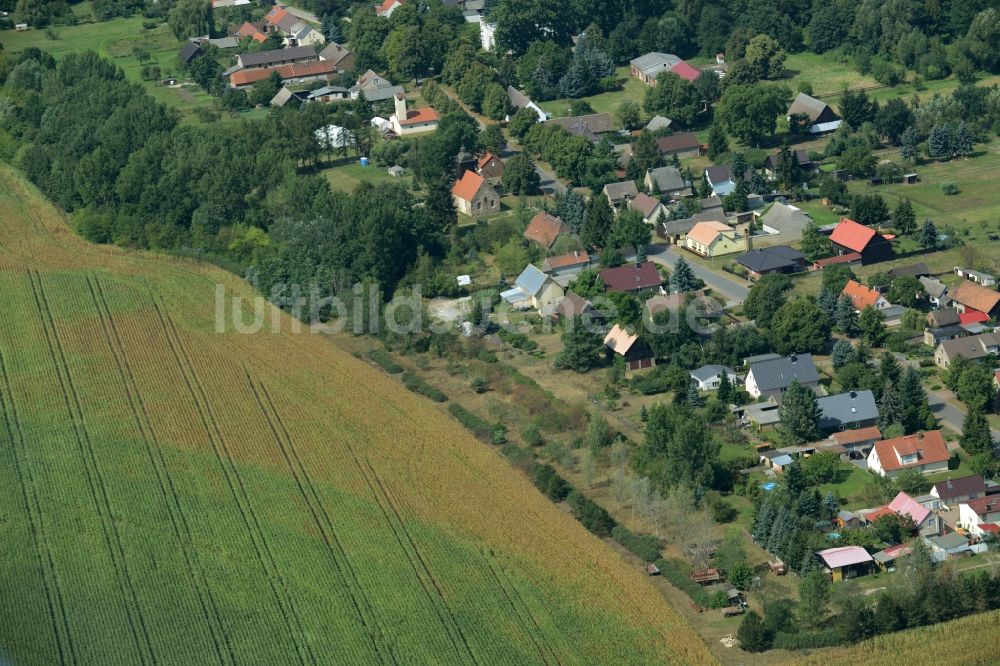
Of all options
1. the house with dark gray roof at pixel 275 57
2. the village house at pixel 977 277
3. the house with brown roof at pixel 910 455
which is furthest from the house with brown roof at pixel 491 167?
the house with brown roof at pixel 910 455

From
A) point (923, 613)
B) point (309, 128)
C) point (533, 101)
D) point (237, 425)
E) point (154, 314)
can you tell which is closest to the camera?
point (923, 613)

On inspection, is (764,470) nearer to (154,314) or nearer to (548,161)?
(154,314)

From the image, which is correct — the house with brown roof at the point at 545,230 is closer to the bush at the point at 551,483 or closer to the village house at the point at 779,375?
the village house at the point at 779,375

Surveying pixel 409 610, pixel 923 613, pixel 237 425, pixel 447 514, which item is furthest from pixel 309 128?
pixel 923 613

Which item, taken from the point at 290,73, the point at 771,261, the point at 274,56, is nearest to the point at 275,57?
the point at 274,56

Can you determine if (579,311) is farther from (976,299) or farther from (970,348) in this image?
(976,299)

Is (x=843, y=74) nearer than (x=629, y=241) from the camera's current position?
No
